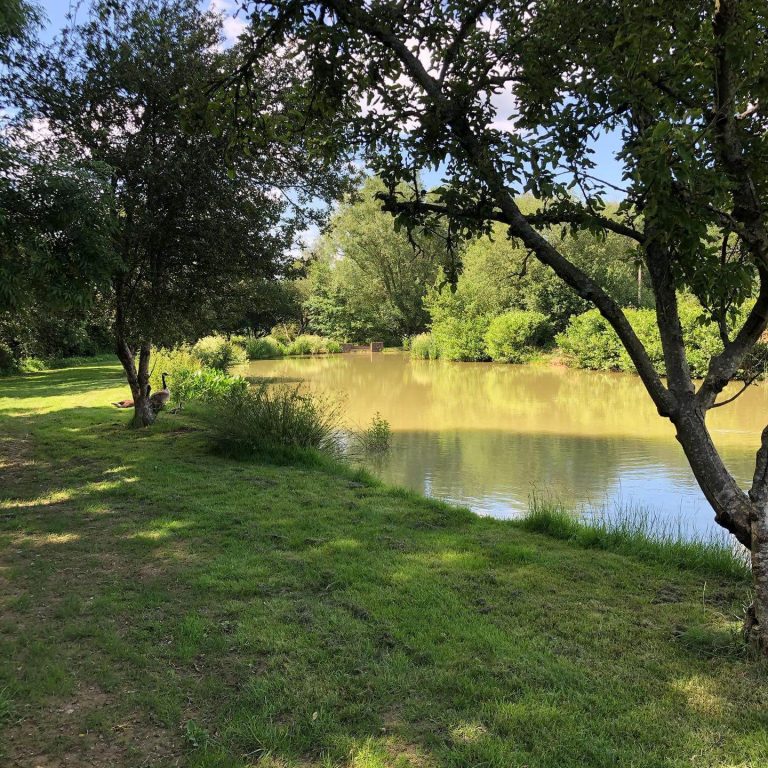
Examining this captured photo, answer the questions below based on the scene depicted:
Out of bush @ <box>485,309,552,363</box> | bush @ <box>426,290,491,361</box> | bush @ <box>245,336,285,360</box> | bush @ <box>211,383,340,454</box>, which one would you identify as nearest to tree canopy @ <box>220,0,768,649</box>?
bush @ <box>211,383,340,454</box>

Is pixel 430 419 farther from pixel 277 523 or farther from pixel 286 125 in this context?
pixel 286 125

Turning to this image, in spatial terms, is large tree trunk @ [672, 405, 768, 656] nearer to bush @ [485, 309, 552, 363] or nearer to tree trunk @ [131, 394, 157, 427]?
tree trunk @ [131, 394, 157, 427]

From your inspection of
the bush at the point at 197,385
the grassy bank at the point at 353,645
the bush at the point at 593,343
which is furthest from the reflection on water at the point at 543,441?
the bush at the point at 197,385

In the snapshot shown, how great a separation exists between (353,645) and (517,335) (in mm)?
26691

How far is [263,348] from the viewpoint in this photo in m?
34.9

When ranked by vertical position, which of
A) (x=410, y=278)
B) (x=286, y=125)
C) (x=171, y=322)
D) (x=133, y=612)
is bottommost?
(x=133, y=612)

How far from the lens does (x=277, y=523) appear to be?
5.03 meters

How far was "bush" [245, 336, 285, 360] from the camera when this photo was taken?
33631mm

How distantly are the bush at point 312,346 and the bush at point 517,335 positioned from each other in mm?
13945

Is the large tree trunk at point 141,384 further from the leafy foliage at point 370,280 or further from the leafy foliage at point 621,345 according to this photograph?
the leafy foliage at point 370,280

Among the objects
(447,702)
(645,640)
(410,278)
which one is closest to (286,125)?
(447,702)

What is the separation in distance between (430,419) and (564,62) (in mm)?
10787

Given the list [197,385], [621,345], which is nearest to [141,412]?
[197,385]

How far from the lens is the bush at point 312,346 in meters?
38.2
